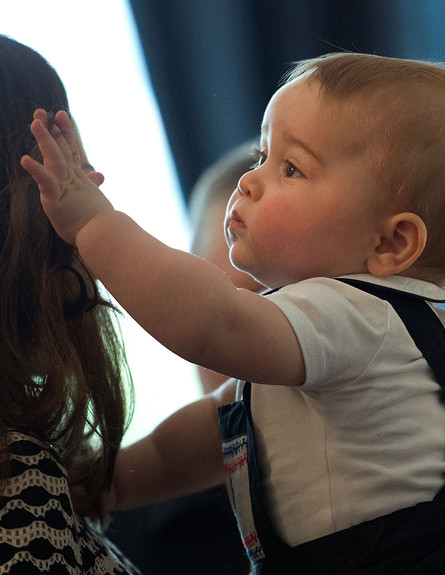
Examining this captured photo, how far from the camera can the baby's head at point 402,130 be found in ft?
2.50

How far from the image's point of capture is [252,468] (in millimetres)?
796

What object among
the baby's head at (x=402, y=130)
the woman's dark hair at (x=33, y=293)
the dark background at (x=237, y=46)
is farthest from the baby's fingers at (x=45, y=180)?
the dark background at (x=237, y=46)

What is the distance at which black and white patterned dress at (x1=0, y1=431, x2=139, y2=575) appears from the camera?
0.70 metres

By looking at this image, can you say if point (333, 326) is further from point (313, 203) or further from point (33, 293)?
point (33, 293)

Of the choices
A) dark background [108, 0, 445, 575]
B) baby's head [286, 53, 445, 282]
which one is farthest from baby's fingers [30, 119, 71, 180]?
dark background [108, 0, 445, 575]

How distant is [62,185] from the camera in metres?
0.68

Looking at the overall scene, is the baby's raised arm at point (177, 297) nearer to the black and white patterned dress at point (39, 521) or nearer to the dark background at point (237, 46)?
the black and white patterned dress at point (39, 521)

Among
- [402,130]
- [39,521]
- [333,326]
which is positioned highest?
[402,130]

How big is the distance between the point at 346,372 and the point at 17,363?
0.35 m

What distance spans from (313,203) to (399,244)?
99mm

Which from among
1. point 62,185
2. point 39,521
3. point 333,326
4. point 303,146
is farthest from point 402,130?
point 39,521

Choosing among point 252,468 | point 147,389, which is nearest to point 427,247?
point 252,468

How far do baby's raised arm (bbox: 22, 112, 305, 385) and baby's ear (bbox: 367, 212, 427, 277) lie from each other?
6.8 inches

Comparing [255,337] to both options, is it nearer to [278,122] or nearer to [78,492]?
[278,122]
